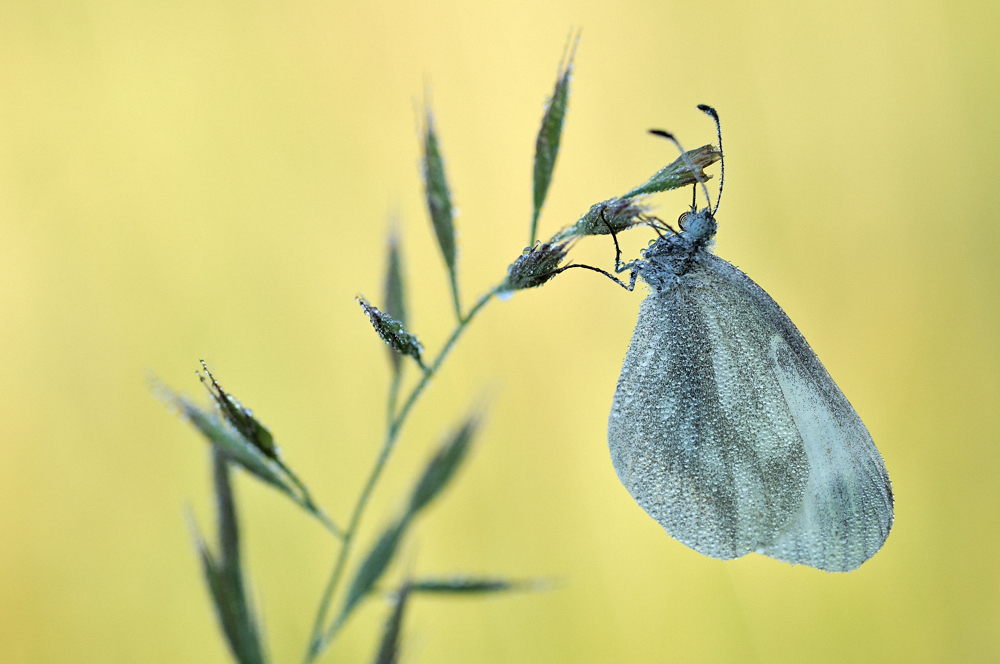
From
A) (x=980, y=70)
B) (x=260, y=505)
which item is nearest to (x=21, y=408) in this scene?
(x=260, y=505)

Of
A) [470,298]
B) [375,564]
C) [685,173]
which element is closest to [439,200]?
[685,173]

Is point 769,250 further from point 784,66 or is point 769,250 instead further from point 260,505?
point 260,505

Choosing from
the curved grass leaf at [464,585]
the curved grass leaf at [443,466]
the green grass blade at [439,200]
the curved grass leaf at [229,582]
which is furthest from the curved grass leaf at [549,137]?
the curved grass leaf at [229,582]

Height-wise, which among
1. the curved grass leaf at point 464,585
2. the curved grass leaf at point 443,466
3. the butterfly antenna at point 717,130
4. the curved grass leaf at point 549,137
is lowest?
the curved grass leaf at point 464,585

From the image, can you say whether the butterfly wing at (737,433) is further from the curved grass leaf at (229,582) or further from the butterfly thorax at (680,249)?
the curved grass leaf at (229,582)

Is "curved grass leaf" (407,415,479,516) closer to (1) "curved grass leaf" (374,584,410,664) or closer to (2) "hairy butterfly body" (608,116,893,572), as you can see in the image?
(1) "curved grass leaf" (374,584,410,664)

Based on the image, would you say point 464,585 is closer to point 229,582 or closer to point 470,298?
point 229,582

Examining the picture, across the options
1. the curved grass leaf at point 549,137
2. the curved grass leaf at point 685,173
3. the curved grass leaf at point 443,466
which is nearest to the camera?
the curved grass leaf at point 685,173
